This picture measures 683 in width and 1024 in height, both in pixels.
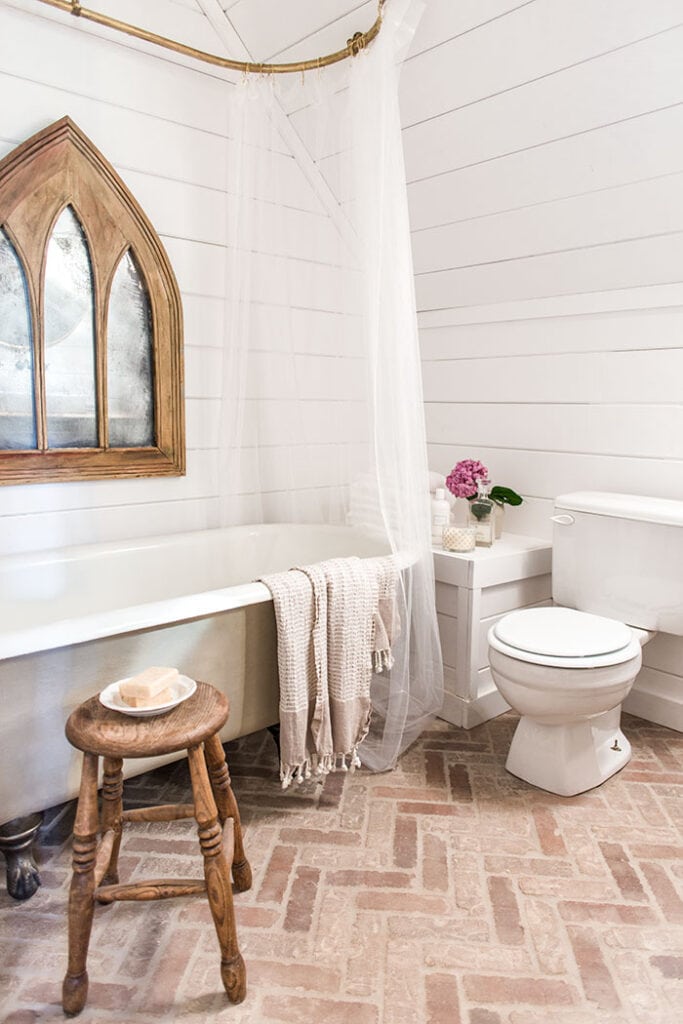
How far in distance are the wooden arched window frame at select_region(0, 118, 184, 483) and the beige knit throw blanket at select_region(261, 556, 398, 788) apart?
3.27 feet

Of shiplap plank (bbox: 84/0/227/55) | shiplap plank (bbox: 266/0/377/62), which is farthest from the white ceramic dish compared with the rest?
shiplap plank (bbox: 84/0/227/55)

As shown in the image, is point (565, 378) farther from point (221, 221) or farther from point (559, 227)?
point (221, 221)

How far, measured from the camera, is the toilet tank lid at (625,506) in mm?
2357

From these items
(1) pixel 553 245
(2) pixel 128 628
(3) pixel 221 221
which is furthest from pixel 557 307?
(2) pixel 128 628

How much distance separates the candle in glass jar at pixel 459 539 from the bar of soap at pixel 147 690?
1381mm

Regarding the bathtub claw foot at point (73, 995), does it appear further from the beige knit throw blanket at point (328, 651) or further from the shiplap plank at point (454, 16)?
the shiplap plank at point (454, 16)

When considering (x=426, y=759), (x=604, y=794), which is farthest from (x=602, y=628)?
(x=426, y=759)

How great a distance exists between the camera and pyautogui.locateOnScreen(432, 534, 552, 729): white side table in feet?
8.53

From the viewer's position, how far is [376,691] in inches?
98.2

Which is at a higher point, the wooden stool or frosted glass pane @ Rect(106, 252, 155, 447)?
frosted glass pane @ Rect(106, 252, 155, 447)

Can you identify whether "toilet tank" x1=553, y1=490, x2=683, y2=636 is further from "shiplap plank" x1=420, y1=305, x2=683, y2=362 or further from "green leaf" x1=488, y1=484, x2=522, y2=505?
"shiplap plank" x1=420, y1=305, x2=683, y2=362

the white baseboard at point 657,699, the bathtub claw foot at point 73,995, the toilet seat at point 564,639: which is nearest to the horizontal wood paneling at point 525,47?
the toilet seat at point 564,639

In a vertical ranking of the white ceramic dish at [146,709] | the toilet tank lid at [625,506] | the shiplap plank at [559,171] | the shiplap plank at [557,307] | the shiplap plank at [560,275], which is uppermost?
the shiplap plank at [559,171]

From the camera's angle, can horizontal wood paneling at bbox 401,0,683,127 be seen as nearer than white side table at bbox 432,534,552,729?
Yes
